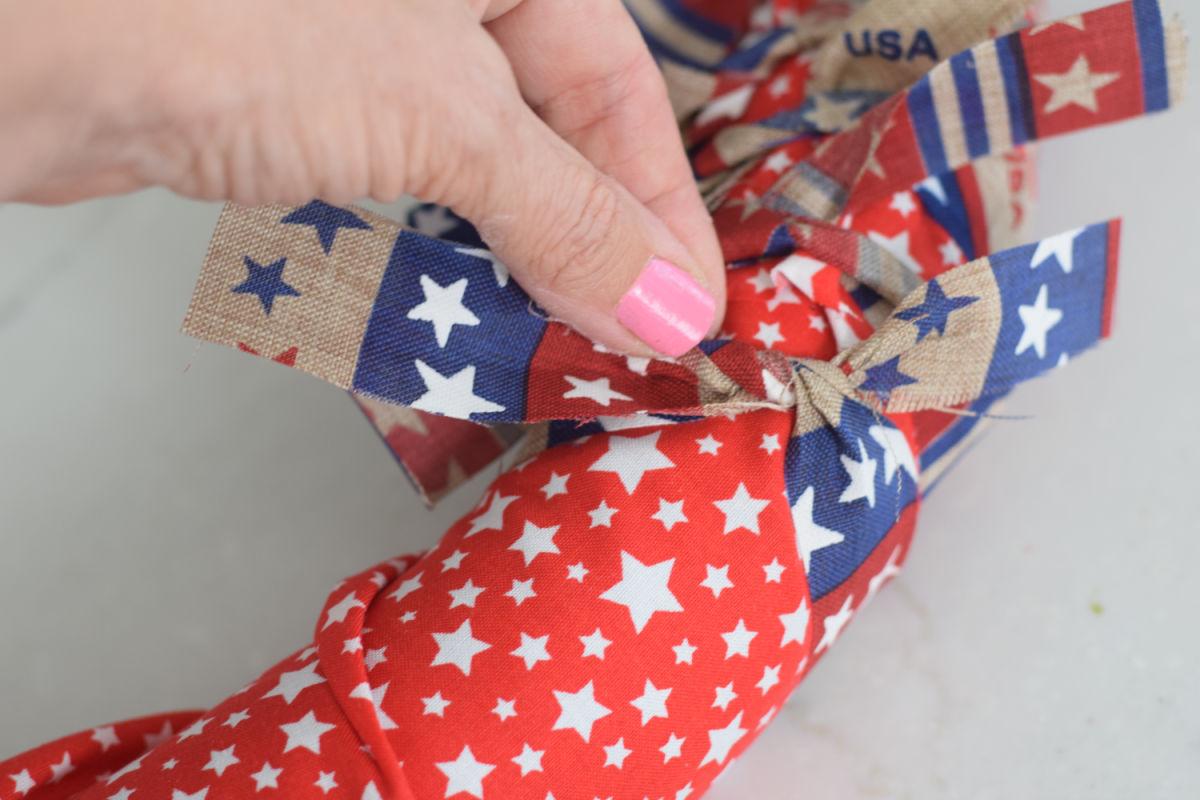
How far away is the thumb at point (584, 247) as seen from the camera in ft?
1.58

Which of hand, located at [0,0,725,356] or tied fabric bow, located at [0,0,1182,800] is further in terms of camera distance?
tied fabric bow, located at [0,0,1182,800]

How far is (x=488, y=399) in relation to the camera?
1.83 ft

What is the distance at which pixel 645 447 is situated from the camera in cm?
56

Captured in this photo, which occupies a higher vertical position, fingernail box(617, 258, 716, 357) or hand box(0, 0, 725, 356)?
hand box(0, 0, 725, 356)

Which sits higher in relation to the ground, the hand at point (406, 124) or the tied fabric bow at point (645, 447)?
the hand at point (406, 124)

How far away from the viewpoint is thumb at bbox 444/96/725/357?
48 cm

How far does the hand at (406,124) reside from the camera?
346mm

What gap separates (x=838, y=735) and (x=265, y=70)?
0.58 meters

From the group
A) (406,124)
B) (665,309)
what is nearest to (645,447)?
(665,309)

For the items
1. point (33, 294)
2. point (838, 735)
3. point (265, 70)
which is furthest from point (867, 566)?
point (33, 294)

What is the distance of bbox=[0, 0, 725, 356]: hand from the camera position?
0.35m

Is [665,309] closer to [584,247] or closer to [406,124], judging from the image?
[584,247]

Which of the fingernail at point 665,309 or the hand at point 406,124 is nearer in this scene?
the hand at point 406,124

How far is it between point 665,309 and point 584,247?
6 cm
